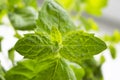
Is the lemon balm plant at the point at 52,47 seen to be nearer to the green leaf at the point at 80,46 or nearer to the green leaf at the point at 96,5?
the green leaf at the point at 80,46

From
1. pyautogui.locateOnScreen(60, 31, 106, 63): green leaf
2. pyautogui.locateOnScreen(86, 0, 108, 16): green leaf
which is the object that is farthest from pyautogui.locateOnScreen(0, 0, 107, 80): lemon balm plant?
pyautogui.locateOnScreen(86, 0, 108, 16): green leaf

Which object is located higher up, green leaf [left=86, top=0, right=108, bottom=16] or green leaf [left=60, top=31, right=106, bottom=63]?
green leaf [left=86, top=0, right=108, bottom=16]

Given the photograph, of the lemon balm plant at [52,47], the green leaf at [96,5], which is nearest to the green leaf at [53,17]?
the lemon balm plant at [52,47]

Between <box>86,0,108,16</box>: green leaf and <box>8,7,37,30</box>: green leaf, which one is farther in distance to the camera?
<box>86,0,108,16</box>: green leaf

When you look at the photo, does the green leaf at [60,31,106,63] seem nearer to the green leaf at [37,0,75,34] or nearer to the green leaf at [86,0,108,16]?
the green leaf at [37,0,75,34]

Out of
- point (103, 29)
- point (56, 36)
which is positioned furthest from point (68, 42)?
point (103, 29)

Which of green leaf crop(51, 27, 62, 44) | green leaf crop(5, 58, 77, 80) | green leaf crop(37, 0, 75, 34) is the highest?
green leaf crop(37, 0, 75, 34)

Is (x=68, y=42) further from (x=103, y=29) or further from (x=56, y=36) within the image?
(x=103, y=29)

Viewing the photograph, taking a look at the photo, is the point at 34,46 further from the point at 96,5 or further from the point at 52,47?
the point at 96,5
